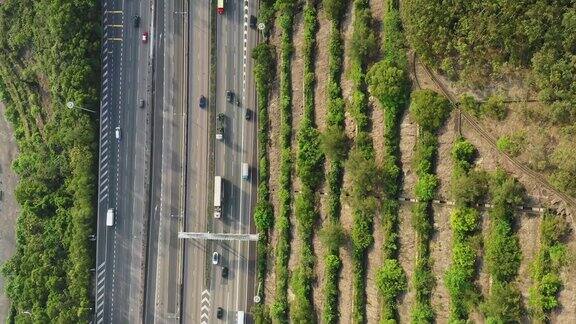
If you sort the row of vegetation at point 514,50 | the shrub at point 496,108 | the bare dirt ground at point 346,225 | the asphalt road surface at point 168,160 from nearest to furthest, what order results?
the row of vegetation at point 514,50, the shrub at point 496,108, the bare dirt ground at point 346,225, the asphalt road surface at point 168,160

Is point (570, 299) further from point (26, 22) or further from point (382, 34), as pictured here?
point (26, 22)

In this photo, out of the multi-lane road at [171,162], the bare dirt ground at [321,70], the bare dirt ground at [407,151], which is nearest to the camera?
the bare dirt ground at [407,151]

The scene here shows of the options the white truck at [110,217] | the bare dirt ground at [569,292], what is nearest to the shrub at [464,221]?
the bare dirt ground at [569,292]

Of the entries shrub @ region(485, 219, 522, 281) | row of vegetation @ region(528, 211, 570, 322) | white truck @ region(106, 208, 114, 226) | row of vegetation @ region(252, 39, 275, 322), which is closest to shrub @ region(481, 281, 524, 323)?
shrub @ region(485, 219, 522, 281)

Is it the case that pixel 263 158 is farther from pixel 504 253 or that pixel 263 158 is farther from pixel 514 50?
pixel 514 50

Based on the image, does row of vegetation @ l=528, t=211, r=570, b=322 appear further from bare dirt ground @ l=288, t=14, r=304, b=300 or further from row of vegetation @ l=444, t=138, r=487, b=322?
bare dirt ground @ l=288, t=14, r=304, b=300

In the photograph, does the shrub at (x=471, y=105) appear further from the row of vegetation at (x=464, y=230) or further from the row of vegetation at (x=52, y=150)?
the row of vegetation at (x=52, y=150)
